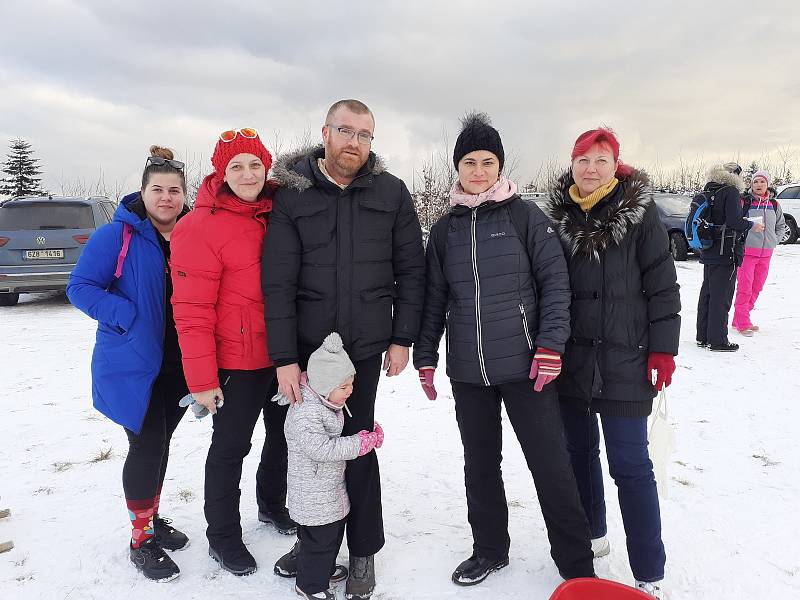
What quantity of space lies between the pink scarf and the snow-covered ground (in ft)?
5.64

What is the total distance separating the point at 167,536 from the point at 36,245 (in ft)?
24.6

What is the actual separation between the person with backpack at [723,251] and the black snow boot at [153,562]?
602cm

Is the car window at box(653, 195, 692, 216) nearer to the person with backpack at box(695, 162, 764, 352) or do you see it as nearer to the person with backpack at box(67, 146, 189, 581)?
the person with backpack at box(695, 162, 764, 352)

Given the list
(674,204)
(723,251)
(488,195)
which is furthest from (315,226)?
(674,204)

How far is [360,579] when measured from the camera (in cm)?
241

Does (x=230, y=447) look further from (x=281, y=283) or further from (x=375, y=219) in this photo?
(x=375, y=219)

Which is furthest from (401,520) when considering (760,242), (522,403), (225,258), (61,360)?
(760,242)

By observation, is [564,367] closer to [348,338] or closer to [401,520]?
[348,338]

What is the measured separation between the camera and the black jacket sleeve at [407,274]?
2.42 m

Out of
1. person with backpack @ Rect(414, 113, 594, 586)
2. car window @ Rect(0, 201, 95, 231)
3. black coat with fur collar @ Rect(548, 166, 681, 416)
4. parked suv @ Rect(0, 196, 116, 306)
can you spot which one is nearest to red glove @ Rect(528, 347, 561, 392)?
person with backpack @ Rect(414, 113, 594, 586)

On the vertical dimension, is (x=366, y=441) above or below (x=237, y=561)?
above

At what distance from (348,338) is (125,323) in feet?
3.28

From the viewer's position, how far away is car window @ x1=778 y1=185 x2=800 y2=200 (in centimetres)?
1669

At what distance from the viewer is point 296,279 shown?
228 centimetres
